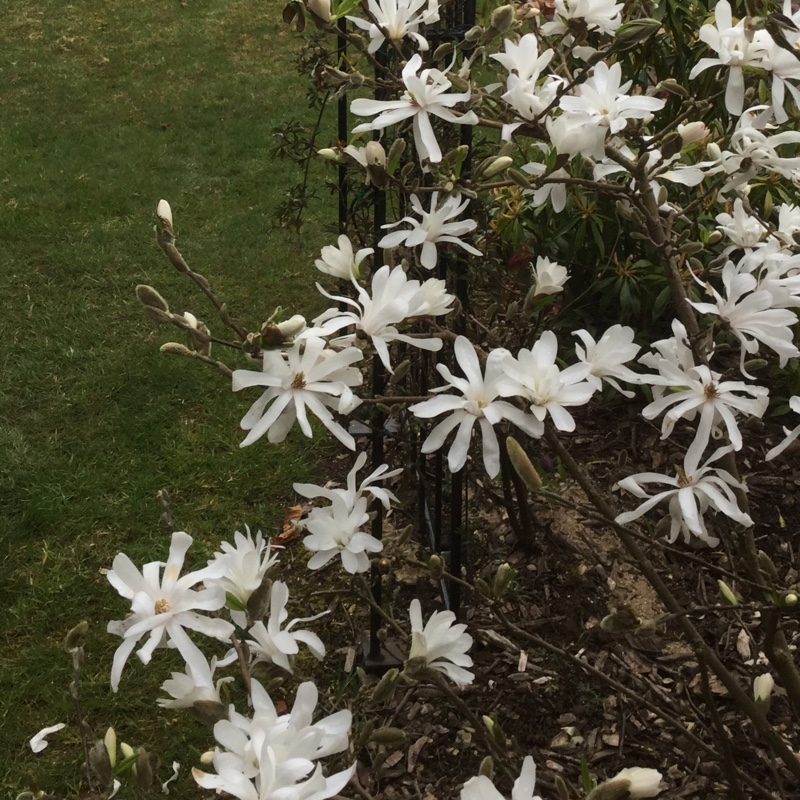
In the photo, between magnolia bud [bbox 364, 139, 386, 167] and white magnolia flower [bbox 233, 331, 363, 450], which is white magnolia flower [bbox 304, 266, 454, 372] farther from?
magnolia bud [bbox 364, 139, 386, 167]

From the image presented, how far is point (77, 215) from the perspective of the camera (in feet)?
14.0

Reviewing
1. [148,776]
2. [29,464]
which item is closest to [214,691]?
[148,776]

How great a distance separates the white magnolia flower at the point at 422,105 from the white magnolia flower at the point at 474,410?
332 millimetres

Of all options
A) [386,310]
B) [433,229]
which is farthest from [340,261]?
[386,310]

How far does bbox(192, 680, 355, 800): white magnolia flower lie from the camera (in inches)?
30.0

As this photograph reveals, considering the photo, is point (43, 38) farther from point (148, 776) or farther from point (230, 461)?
point (148, 776)

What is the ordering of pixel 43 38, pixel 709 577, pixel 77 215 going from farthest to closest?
1. pixel 43 38
2. pixel 77 215
3. pixel 709 577

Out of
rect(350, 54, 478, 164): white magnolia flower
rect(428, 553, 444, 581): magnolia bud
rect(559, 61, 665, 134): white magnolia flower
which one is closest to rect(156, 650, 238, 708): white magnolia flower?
rect(428, 553, 444, 581): magnolia bud

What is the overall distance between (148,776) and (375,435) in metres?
0.93

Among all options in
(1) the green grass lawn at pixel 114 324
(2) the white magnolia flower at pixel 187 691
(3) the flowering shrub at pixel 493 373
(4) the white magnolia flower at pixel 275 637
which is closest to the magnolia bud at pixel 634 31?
(3) the flowering shrub at pixel 493 373

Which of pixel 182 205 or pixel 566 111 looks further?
pixel 182 205

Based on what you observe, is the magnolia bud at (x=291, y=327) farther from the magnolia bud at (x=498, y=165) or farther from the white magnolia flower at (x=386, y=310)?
the magnolia bud at (x=498, y=165)

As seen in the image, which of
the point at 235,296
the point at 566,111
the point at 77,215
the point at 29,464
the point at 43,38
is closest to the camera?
the point at 566,111

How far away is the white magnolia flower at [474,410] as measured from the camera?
0.98 metres
